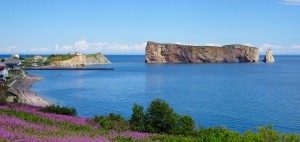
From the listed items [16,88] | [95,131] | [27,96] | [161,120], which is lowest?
[27,96]

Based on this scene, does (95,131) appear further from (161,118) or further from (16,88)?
(16,88)

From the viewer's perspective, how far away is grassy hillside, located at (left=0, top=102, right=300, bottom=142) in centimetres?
963

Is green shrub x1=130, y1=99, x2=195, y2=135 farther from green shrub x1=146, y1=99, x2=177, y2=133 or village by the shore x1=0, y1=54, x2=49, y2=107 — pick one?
village by the shore x1=0, y1=54, x2=49, y2=107

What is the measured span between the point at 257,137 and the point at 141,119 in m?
8.36

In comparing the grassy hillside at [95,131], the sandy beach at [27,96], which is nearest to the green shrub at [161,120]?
the grassy hillside at [95,131]

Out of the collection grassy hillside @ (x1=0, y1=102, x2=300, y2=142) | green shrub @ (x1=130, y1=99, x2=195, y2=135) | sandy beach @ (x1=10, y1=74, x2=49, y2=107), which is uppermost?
grassy hillside @ (x1=0, y1=102, x2=300, y2=142)

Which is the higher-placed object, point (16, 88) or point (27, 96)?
point (16, 88)

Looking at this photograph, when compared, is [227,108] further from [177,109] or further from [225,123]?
[225,123]

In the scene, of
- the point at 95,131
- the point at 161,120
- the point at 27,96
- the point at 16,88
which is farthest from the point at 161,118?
the point at 16,88

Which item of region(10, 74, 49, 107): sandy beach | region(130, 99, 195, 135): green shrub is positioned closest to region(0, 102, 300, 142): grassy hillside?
region(130, 99, 195, 135): green shrub

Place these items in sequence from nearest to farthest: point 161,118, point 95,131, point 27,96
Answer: point 95,131, point 161,118, point 27,96

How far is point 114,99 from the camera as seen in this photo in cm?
6762

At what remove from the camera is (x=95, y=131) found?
1284 centimetres

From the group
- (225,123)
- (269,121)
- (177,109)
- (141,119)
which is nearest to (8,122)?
(141,119)
